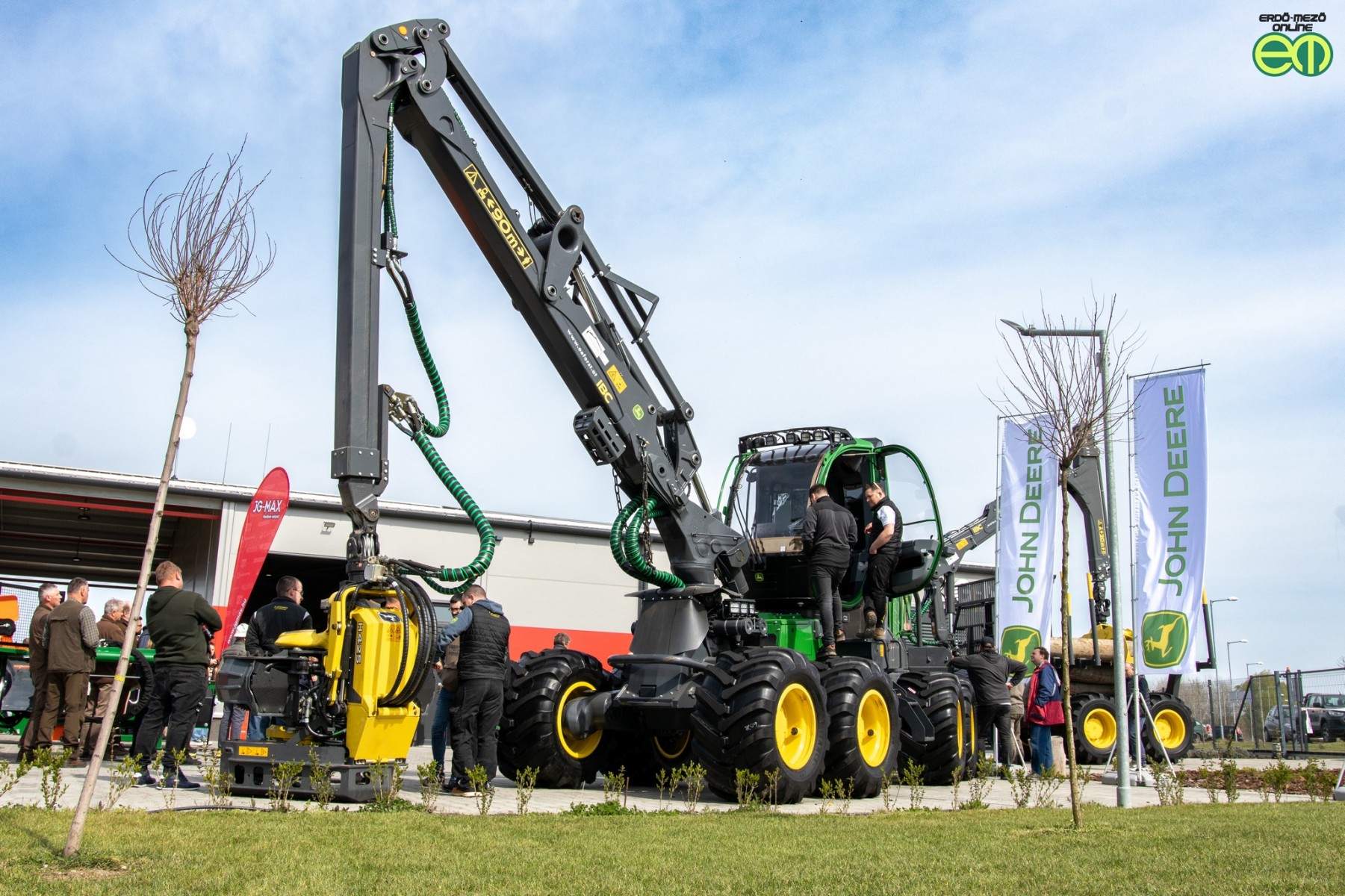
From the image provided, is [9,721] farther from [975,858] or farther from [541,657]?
[975,858]

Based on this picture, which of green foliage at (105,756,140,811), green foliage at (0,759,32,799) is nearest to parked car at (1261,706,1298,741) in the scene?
green foliage at (105,756,140,811)

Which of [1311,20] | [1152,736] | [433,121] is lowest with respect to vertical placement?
[1152,736]

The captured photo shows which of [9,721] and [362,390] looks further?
[9,721]

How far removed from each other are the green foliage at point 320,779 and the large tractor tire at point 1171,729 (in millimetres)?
13867

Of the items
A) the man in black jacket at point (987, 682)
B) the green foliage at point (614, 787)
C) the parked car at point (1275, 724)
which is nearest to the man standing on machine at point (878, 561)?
the man in black jacket at point (987, 682)

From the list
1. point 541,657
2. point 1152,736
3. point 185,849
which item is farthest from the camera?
point 1152,736

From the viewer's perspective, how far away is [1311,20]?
38.8ft

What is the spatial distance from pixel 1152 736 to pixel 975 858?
13078mm

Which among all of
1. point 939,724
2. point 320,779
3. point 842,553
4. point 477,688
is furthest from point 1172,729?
point 320,779

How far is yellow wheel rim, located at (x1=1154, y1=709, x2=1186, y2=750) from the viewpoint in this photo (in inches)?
726

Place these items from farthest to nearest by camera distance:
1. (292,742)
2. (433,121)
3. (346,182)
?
(433,121)
(346,182)
(292,742)

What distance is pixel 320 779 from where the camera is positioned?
7.49 metres

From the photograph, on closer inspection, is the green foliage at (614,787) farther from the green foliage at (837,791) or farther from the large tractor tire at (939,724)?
the large tractor tire at (939,724)

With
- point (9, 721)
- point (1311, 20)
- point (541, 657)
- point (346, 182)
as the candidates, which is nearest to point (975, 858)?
point (541, 657)
